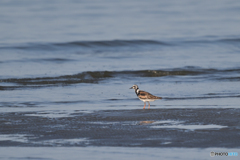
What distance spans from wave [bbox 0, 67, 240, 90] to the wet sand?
6.48 m

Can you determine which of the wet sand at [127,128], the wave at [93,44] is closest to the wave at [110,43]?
the wave at [93,44]

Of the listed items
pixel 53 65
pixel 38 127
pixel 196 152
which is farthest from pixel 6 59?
pixel 196 152

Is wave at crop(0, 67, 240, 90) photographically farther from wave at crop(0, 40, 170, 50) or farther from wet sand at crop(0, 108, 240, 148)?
wave at crop(0, 40, 170, 50)

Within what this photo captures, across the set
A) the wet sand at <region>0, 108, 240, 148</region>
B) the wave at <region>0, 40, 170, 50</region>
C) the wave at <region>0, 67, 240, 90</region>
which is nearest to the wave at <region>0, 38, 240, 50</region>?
the wave at <region>0, 40, 170, 50</region>

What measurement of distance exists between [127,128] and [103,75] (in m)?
10.8

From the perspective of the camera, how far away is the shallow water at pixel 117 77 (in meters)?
8.10

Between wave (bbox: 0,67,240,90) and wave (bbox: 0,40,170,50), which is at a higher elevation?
wave (bbox: 0,40,170,50)

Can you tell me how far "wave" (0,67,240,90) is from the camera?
16.8 meters

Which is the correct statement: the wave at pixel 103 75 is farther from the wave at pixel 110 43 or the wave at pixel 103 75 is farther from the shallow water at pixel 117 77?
the wave at pixel 110 43

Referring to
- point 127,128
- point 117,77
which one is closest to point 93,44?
point 117,77

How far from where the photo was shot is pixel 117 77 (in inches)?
734

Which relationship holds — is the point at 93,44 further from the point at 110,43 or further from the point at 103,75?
the point at 103,75

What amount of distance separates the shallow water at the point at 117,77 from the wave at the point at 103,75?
0.04m

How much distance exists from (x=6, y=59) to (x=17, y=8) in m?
27.0
